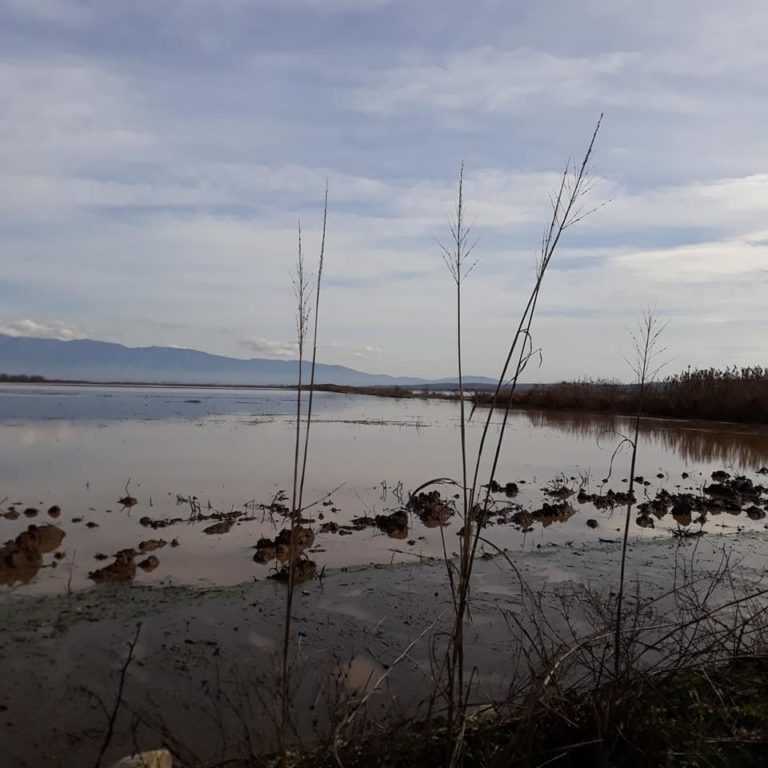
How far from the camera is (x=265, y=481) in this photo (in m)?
12.8

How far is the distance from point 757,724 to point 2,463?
1416cm

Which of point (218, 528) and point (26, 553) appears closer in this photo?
point (26, 553)

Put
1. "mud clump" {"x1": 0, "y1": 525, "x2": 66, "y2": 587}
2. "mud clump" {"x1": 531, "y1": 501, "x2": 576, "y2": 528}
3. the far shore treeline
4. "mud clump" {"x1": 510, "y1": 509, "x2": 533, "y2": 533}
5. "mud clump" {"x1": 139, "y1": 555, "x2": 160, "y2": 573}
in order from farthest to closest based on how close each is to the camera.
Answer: the far shore treeline → "mud clump" {"x1": 531, "y1": 501, "x2": 576, "y2": 528} → "mud clump" {"x1": 510, "y1": 509, "x2": 533, "y2": 533} → "mud clump" {"x1": 139, "y1": 555, "x2": 160, "y2": 573} → "mud clump" {"x1": 0, "y1": 525, "x2": 66, "y2": 587}

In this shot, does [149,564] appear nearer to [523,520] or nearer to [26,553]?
[26,553]

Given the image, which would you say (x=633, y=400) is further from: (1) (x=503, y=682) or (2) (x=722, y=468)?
(1) (x=503, y=682)

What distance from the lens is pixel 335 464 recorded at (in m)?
15.3

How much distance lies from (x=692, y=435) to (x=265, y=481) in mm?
18941

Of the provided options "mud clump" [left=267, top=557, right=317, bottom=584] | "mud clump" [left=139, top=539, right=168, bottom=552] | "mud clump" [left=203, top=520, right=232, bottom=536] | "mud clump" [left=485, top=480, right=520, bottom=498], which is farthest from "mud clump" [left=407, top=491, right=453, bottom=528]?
"mud clump" [left=139, top=539, right=168, bottom=552]

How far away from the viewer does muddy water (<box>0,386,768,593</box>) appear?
800cm

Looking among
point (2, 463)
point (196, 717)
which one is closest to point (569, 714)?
point (196, 717)

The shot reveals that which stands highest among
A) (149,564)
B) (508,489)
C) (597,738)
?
(597,738)

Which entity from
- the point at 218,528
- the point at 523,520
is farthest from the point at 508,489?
the point at 218,528

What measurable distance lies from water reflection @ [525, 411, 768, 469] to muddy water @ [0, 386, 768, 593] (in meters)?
0.13

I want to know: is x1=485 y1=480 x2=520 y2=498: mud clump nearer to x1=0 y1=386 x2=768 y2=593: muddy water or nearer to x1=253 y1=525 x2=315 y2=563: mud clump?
x1=0 y1=386 x2=768 y2=593: muddy water
